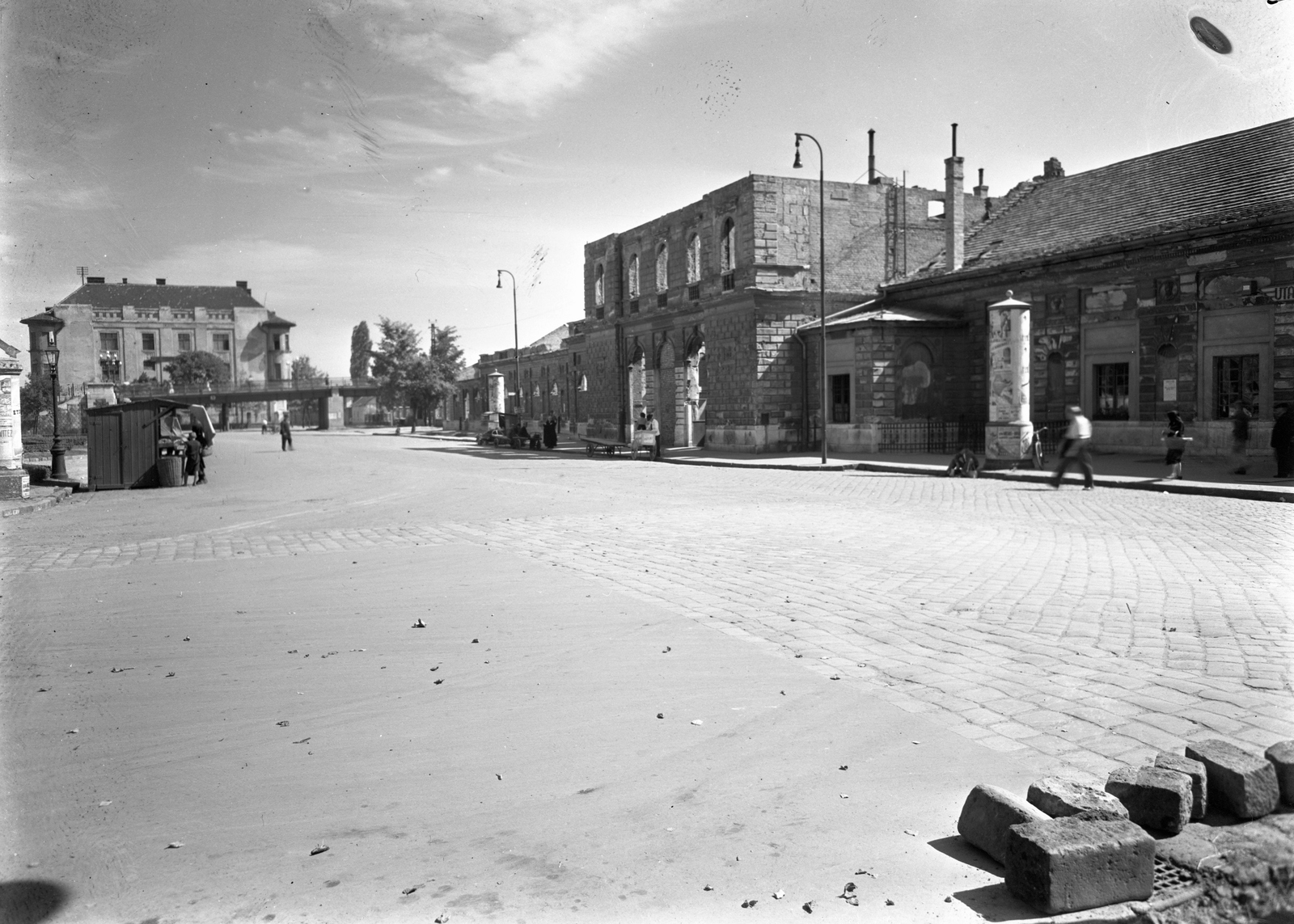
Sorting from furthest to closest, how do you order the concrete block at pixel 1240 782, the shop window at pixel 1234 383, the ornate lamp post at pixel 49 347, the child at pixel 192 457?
the child at pixel 192 457 → the shop window at pixel 1234 383 → the ornate lamp post at pixel 49 347 → the concrete block at pixel 1240 782

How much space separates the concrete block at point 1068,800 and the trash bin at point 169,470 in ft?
75.7

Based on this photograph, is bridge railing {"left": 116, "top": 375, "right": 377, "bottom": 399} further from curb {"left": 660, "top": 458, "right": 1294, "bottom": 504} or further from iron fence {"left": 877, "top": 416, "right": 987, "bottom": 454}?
curb {"left": 660, "top": 458, "right": 1294, "bottom": 504}

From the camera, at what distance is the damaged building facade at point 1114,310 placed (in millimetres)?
22859

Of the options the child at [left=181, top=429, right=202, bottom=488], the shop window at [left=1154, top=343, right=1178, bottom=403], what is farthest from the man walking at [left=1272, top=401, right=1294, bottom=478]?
the child at [left=181, top=429, right=202, bottom=488]

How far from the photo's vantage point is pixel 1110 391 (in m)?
26.9

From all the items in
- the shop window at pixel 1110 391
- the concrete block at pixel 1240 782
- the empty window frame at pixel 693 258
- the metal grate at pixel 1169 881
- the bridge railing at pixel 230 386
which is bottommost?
the metal grate at pixel 1169 881

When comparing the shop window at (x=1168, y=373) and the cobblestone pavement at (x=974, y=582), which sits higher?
the shop window at (x=1168, y=373)

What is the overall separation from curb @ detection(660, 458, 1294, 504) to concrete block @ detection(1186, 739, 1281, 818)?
1479 cm

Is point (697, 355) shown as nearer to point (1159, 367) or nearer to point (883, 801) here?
point (1159, 367)

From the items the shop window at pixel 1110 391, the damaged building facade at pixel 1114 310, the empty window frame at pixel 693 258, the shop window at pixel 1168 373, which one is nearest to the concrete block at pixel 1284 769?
the damaged building facade at pixel 1114 310

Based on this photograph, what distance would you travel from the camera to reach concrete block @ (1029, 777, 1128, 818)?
340cm

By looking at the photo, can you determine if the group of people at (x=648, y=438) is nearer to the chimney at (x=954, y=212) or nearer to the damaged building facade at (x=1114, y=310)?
the damaged building facade at (x=1114, y=310)

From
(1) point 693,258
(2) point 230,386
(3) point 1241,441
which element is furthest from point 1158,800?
(2) point 230,386

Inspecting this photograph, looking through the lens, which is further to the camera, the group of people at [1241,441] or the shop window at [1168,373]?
the shop window at [1168,373]
